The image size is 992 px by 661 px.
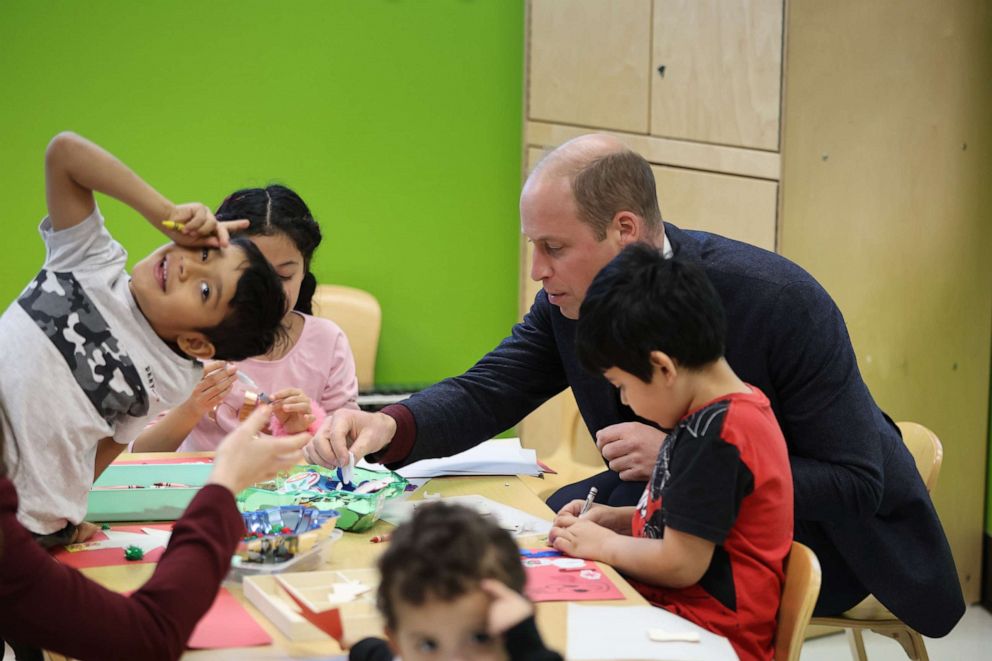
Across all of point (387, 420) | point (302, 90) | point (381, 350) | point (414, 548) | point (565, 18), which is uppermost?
point (565, 18)

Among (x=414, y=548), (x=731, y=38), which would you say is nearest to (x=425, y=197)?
(x=731, y=38)

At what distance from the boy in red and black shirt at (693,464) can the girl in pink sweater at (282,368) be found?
747mm

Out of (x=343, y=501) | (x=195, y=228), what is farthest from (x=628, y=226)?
(x=195, y=228)

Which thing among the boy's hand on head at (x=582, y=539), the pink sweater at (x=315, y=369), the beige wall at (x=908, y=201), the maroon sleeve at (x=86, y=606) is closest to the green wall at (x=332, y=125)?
the pink sweater at (x=315, y=369)

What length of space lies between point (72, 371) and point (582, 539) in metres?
0.77

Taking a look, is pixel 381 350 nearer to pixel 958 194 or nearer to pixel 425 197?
pixel 425 197

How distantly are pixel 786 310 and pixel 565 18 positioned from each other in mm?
2053

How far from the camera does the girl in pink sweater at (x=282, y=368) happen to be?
216 cm

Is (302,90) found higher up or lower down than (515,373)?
higher up

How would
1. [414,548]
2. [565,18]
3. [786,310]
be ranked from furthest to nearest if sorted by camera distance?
[565,18]
[786,310]
[414,548]

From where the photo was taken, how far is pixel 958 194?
4223 millimetres

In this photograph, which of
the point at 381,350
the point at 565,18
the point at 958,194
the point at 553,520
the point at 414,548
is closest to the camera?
the point at 414,548

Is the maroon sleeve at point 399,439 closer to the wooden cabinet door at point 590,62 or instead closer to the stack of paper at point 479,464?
the stack of paper at point 479,464

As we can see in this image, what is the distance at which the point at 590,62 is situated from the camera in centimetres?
368
